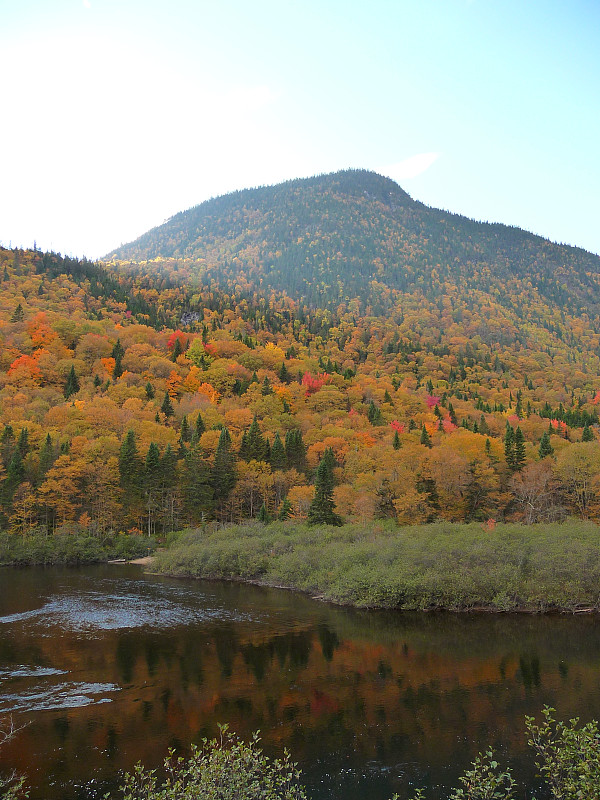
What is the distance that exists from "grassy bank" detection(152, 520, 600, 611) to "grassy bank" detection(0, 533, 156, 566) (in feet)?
64.7

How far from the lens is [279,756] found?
1883 cm

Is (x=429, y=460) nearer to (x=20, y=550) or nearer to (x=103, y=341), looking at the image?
(x=20, y=550)

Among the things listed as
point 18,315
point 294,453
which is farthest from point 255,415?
point 18,315

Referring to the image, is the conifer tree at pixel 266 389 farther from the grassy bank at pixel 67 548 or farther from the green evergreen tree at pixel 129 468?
the grassy bank at pixel 67 548

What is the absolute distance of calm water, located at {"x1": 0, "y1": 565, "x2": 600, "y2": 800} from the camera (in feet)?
62.1

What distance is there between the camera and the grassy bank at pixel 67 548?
6362 cm

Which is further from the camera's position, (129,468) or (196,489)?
(129,468)

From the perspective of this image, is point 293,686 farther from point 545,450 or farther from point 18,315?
point 18,315

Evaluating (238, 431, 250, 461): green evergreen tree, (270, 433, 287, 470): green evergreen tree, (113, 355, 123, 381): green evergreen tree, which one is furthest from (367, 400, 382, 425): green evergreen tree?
(113, 355, 123, 381): green evergreen tree

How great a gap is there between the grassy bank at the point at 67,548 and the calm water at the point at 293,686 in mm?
23230

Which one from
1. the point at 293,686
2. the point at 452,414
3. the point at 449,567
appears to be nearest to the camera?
the point at 293,686

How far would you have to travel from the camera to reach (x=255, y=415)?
335 ft

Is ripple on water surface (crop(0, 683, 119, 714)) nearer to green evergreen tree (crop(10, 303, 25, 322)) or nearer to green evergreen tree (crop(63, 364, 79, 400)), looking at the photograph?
green evergreen tree (crop(63, 364, 79, 400))

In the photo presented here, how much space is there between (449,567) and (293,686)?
19488 millimetres
